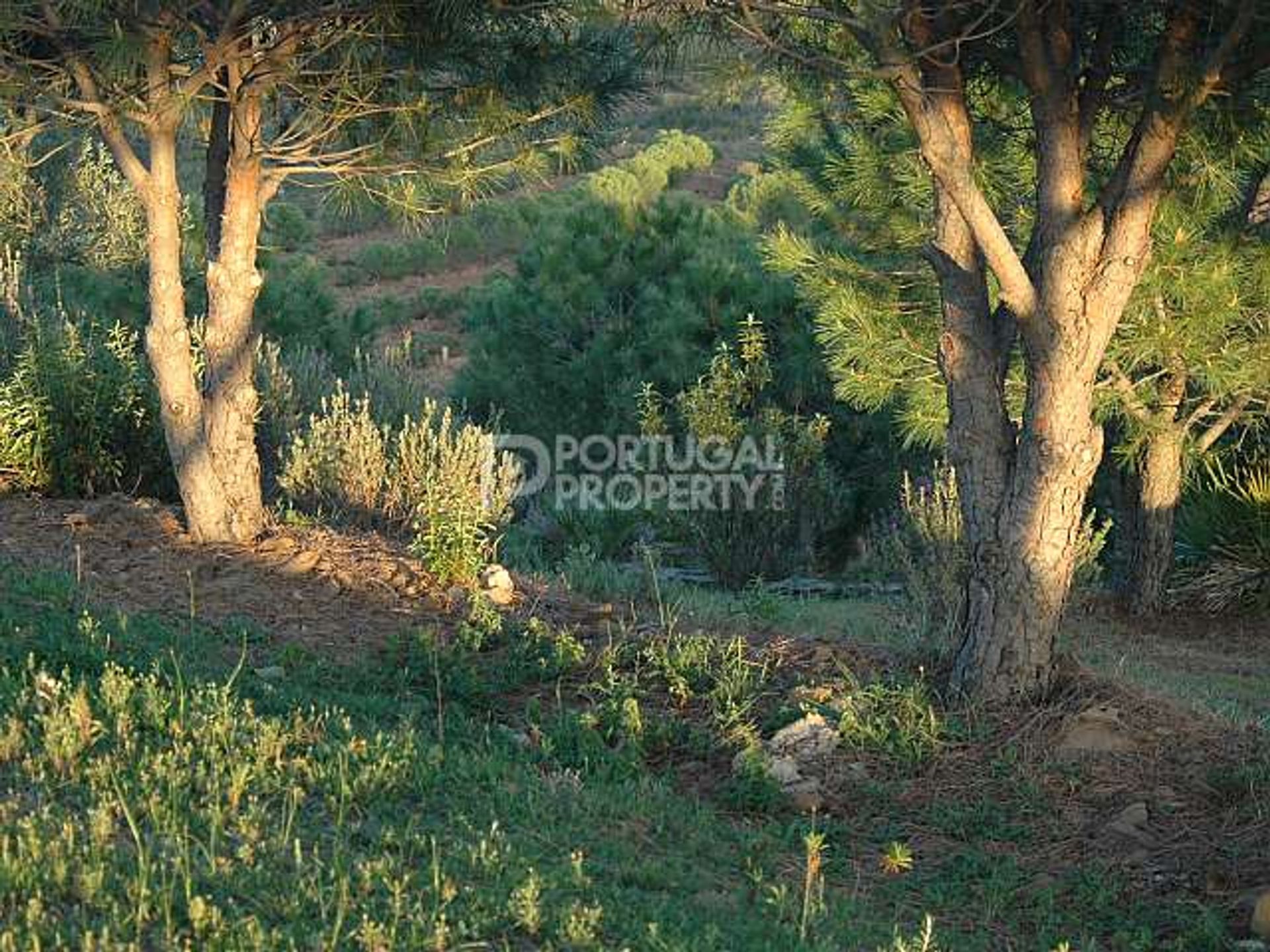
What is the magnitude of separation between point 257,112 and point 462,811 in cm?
443

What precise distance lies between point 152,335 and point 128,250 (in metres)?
9.13

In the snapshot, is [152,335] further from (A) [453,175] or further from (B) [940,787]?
(B) [940,787]

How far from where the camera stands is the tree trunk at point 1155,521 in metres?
12.1

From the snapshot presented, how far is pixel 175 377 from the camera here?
8594 mm

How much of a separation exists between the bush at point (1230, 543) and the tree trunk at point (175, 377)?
696 cm

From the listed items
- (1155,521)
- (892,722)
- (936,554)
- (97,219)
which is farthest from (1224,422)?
(97,219)

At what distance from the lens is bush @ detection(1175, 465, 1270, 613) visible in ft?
39.4

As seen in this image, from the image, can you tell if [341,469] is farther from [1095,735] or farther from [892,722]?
[1095,735]

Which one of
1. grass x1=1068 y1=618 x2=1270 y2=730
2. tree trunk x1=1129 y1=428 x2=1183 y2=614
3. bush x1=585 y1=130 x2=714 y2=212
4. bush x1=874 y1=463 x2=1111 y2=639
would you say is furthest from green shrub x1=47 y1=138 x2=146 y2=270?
grass x1=1068 y1=618 x2=1270 y2=730

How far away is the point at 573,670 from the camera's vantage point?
23.7 feet

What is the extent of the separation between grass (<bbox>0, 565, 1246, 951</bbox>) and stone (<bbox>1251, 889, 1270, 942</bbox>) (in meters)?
0.13

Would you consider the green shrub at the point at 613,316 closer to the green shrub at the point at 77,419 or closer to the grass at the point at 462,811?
the green shrub at the point at 77,419

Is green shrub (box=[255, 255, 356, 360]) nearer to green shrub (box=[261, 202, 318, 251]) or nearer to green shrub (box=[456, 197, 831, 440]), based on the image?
green shrub (box=[456, 197, 831, 440])

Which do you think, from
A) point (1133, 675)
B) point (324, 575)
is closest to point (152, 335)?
point (324, 575)
